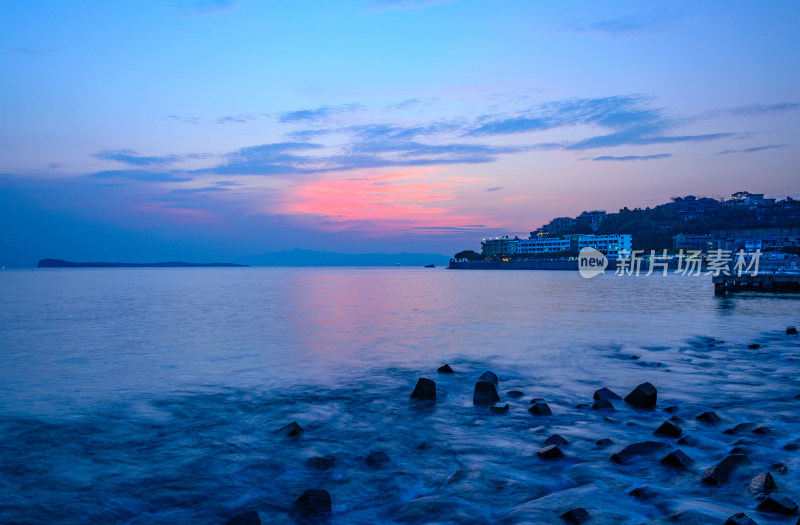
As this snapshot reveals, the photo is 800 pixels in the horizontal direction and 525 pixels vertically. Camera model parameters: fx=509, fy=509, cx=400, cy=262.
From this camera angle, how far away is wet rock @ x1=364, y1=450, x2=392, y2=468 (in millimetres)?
7457

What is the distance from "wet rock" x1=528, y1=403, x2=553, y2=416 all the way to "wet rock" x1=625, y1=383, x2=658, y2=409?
1794 mm

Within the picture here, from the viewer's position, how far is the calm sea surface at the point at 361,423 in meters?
6.26

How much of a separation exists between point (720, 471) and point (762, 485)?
447mm

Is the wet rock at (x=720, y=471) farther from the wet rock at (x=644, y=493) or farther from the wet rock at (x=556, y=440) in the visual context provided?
the wet rock at (x=556, y=440)

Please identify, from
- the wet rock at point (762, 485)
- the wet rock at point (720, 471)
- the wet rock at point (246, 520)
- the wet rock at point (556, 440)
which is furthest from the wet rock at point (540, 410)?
the wet rock at point (246, 520)

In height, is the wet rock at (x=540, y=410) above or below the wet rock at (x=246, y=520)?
below

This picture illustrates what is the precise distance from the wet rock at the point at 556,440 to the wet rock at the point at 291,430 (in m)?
4.19

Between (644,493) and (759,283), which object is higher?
(759,283)

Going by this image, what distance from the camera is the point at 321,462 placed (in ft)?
24.7

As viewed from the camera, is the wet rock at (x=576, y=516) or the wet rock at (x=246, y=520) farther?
the wet rock at (x=576, y=516)

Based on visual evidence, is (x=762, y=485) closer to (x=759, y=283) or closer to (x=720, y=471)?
(x=720, y=471)

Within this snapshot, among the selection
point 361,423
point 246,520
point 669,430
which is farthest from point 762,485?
point 361,423

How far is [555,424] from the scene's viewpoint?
911 centimetres

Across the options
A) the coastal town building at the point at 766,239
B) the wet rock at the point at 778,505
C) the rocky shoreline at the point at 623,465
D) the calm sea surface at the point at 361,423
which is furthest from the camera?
the coastal town building at the point at 766,239
